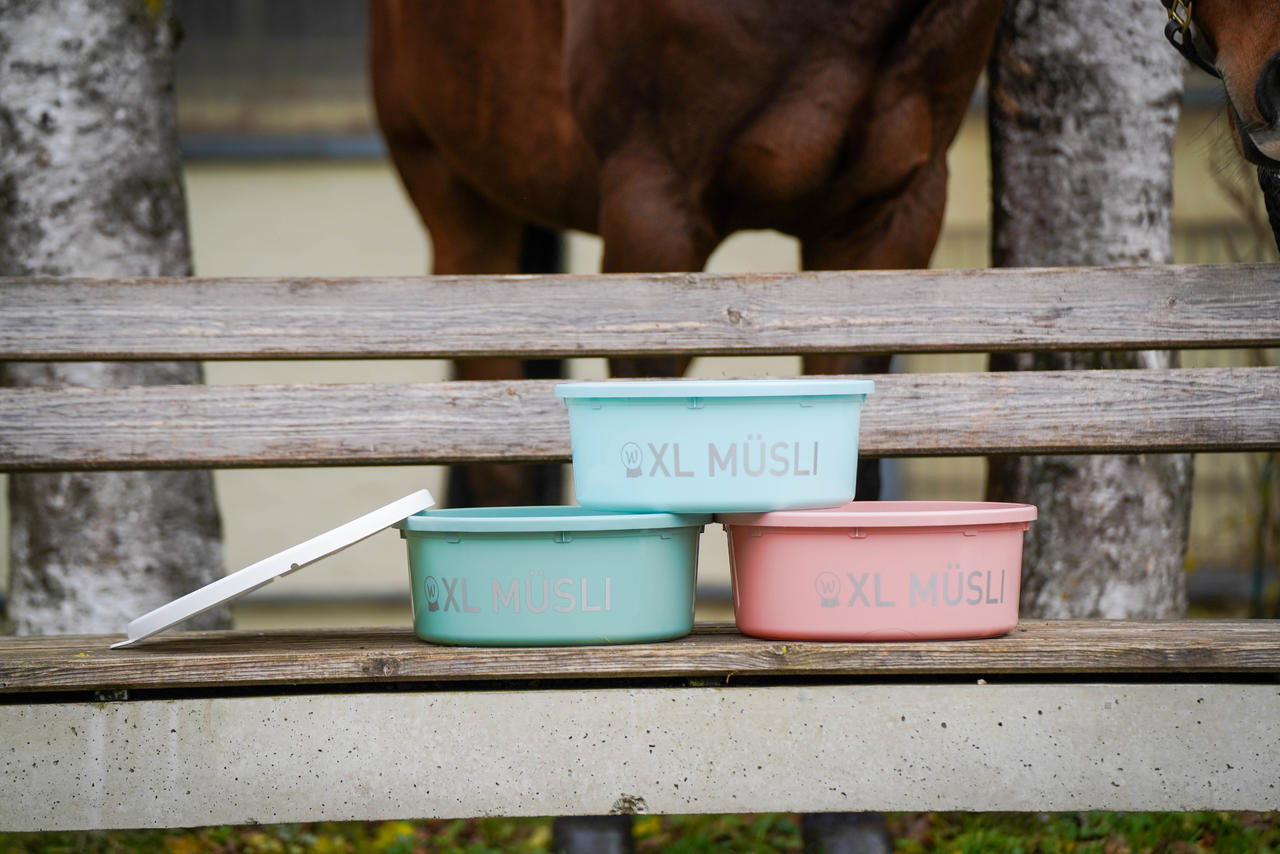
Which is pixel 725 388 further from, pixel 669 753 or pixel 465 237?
pixel 465 237

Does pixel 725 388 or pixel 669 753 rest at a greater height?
pixel 725 388

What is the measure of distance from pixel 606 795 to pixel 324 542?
0.48m

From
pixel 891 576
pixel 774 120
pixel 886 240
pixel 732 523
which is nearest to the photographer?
pixel 891 576

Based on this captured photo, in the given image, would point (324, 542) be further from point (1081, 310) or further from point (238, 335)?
point (1081, 310)

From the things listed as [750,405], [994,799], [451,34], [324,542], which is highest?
[451,34]

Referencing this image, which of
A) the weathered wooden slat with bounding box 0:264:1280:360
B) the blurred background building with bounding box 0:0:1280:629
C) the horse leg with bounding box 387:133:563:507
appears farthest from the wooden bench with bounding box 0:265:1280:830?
the blurred background building with bounding box 0:0:1280:629

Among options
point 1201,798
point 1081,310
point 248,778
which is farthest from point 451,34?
point 1201,798

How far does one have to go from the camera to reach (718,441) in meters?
1.75

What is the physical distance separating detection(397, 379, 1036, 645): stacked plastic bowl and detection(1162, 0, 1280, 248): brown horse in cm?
56

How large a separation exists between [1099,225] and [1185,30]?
0.97 meters

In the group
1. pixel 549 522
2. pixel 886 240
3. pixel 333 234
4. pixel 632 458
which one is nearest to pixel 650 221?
pixel 886 240

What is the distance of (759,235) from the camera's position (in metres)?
5.91

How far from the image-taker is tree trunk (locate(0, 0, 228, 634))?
2.79 metres

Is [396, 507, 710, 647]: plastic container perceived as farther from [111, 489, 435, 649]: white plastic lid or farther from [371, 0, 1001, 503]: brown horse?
[371, 0, 1001, 503]: brown horse
